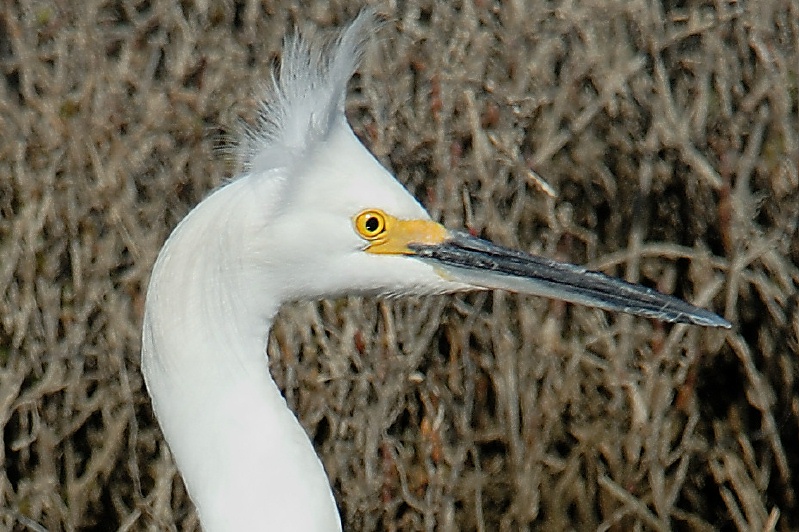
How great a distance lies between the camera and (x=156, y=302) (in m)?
2.17

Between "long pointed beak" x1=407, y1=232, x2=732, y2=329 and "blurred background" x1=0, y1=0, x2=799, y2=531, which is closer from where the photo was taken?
"long pointed beak" x1=407, y1=232, x2=732, y2=329

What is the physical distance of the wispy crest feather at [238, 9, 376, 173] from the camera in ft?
7.38

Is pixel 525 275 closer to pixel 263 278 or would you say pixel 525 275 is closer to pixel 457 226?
pixel 263 278

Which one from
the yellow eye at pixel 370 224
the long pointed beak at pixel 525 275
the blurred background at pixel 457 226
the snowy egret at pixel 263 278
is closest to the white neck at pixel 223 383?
the snowy egret at pixel 263 278

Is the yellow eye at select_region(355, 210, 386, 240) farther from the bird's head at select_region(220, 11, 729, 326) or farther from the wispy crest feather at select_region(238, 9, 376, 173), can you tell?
the wispy crest feather at select_region(238, 9, 376, 173)

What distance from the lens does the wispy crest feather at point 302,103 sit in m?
2.25

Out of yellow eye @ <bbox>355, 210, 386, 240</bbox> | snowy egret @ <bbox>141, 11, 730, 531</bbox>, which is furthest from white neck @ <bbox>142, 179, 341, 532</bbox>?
yellow eye @ <bbox>355, 210, 386, 240</bbox>

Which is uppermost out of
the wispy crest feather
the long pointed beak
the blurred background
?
the wispy crest feather

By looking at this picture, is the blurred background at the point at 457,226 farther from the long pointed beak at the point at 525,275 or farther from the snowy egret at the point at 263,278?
the snowy egret at the point at 263,278

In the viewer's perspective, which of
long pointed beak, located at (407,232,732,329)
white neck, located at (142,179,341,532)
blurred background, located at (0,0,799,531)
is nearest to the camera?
white neck, located at (142,179,341,532)

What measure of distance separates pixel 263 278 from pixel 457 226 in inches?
61.5

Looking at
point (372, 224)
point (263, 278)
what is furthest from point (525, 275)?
point (263, 278)

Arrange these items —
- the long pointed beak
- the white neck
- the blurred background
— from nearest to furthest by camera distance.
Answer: the white neck → the long pointed beak → the blurred background

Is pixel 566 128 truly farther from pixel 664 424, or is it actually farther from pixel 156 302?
pixel 156 302
